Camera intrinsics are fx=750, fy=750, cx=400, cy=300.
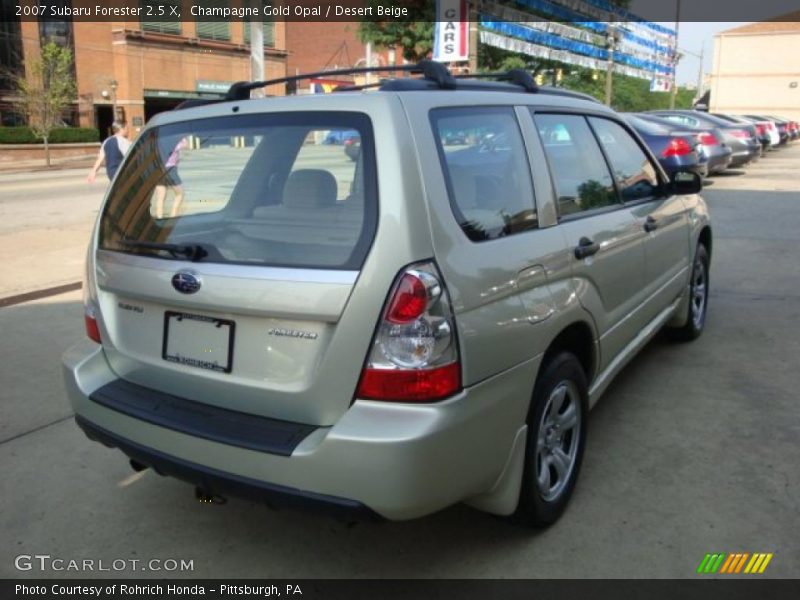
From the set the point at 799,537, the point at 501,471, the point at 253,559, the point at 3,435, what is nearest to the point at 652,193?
the point at 799,537

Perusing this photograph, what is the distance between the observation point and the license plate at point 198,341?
2.60m

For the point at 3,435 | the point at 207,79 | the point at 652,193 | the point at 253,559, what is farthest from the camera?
the point at 207,79

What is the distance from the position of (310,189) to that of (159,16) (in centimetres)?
4943

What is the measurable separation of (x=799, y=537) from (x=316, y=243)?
2.26 metres

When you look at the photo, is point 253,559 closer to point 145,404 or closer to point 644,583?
point 145,404

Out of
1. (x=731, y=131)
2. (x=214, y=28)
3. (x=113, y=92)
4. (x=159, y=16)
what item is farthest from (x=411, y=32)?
(x=731, y=131)

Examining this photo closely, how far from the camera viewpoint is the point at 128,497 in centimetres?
341

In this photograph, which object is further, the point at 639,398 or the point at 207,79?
the point at 207,79

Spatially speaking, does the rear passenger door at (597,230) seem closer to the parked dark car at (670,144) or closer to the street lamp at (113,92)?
the parked dark car at (670,144)

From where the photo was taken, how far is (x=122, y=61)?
1794 inches

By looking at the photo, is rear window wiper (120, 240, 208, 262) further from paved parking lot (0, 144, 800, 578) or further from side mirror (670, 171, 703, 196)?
side mirror (670, 171, 703, 196)

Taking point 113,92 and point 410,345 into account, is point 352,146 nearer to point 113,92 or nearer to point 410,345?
point 410,345

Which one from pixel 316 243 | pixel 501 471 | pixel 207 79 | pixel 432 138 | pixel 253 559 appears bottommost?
pixel 253 559

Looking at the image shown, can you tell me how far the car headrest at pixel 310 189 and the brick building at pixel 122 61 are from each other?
45201 mm
